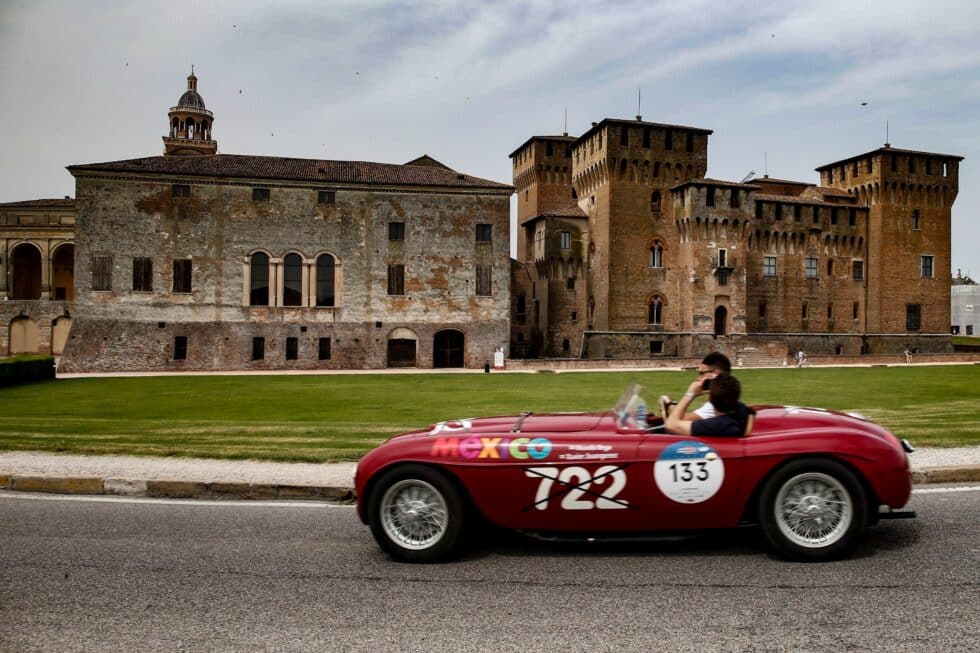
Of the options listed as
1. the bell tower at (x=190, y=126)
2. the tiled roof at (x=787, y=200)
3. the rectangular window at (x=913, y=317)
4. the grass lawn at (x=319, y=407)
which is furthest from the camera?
the bell tower at (x=190, y=126)

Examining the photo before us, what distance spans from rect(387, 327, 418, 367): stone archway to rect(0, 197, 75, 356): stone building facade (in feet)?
77.2

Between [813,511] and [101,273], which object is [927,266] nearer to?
[101,273]

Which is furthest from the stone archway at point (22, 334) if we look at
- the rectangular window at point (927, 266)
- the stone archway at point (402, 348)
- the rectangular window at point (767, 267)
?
the rectangular window at point (927, 266)

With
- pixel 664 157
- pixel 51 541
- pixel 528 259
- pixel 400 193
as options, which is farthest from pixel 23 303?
pixel 51 541

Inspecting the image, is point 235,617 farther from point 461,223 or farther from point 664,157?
point 664,157

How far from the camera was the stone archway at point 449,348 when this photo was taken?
45.8 metres

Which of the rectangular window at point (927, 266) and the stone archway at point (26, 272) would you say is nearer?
the stone archway at point (26, 272)

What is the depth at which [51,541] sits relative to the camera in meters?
6.57

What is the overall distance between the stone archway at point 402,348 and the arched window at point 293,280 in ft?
19.0

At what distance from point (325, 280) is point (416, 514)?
40172 mm

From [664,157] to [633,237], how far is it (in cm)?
648

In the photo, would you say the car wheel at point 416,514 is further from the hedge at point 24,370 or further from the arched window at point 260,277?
the arched window at point 260,277

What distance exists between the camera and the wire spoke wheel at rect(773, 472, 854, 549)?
5.78 metres

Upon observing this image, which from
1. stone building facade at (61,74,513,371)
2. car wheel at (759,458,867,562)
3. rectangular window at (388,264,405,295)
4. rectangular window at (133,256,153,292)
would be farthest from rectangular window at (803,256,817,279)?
car wheel at (759,458,867,562)
